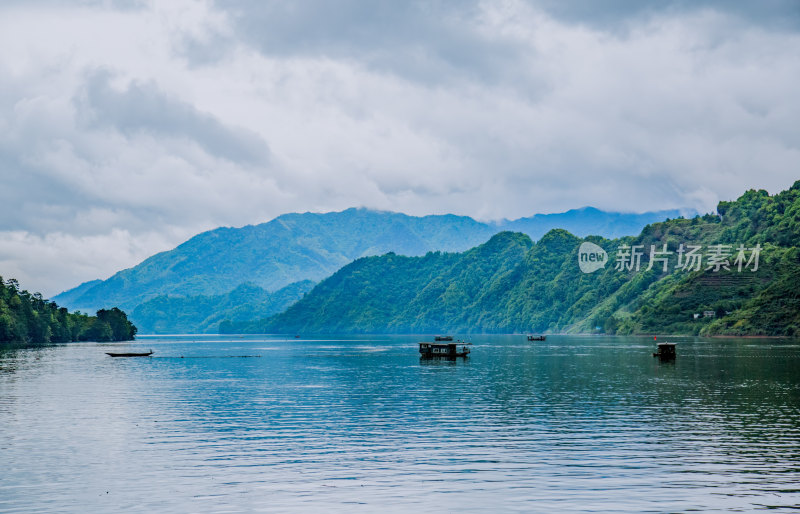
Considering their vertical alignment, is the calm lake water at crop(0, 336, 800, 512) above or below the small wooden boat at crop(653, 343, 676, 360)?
below

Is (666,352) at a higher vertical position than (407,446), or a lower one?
higher

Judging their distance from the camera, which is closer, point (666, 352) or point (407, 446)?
point (407, 446)

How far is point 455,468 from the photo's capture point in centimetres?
5228

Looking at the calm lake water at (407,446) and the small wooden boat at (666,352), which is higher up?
the small wooden boat at (666,352)

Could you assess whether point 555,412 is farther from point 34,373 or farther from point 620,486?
point 34,373

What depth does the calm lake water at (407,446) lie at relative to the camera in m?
44.5

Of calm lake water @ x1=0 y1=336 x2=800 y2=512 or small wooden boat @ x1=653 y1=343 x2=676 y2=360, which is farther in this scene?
small wooden boat @ x1=653 y1=343 x2=676 y2=360

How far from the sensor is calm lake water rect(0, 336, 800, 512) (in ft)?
146

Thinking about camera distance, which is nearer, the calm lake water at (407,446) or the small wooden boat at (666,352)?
the calm lake water at (407,446)

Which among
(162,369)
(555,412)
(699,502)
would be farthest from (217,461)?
(162,369)

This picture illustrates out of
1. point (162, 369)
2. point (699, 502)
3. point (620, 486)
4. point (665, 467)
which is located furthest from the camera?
point (162, 369)

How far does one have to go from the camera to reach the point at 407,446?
6141 centimetres

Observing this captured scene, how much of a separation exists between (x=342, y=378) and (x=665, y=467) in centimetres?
9012

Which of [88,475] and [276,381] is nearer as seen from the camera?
[88,475]
